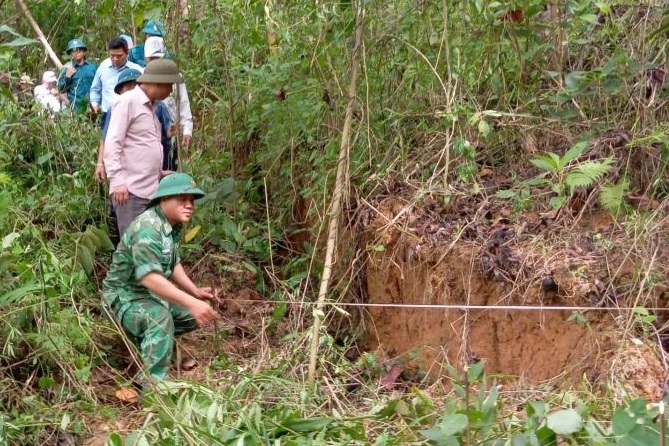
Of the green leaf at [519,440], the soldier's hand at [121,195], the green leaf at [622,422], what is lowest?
the green leaf at [519,440]

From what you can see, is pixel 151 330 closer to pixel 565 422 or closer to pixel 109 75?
pixel 565 422

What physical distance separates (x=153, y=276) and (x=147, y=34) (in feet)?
12.0

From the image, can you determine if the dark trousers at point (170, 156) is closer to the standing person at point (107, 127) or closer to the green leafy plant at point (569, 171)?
the standing person at point (107, 127)

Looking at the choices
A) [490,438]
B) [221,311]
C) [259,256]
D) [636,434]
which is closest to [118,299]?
[221,311]

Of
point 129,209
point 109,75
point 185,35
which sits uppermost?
point 185,35

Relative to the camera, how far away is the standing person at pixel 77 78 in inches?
382

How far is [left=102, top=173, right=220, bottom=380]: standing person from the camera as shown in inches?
226

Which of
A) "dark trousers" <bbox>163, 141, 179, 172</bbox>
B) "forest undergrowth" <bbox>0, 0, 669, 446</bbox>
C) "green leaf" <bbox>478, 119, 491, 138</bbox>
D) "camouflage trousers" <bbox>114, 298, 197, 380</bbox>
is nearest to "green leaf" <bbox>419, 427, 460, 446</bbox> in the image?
"forest undergrowth" <bbox>0, 0, 669, 446</bbox>

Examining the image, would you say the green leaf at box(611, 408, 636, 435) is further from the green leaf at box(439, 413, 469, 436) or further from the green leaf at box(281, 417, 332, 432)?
the green leaf at box(281, 417, 332, 432)

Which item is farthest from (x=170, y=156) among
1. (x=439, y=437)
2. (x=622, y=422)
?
(x=622, y=422)

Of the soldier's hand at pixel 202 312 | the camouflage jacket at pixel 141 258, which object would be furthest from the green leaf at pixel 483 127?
the soldier's hand at pixel 202 312

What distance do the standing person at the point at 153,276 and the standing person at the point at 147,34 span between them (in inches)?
114

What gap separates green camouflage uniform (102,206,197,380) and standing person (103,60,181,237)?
31.9 inches

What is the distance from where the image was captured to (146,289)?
6027 millimetres
